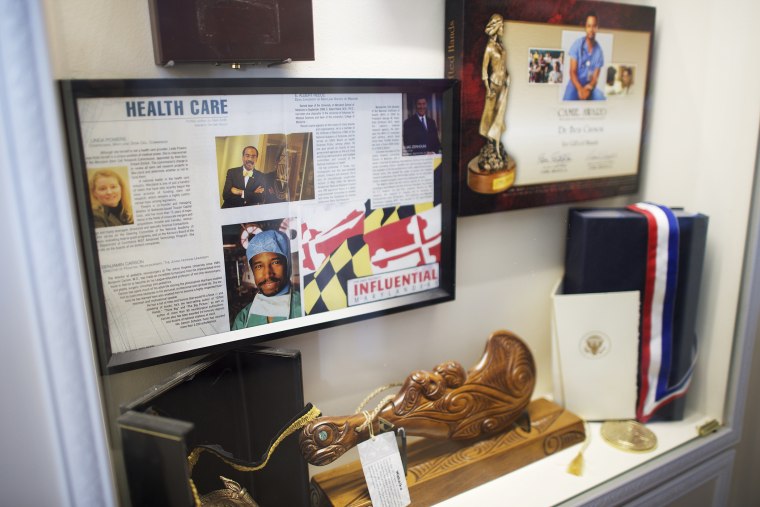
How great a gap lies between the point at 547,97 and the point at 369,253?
416 mm

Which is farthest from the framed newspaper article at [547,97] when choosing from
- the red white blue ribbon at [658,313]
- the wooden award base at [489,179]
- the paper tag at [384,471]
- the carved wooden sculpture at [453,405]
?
the paper tag at [384,471]

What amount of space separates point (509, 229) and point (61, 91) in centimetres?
72

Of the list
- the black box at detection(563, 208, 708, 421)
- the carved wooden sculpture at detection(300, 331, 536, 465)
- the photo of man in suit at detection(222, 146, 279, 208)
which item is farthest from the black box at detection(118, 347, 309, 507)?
the black box at detection(563, 208, 708, 421)

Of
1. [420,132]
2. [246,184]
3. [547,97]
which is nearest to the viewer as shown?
[246,184]

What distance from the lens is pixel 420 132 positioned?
816 millimetres

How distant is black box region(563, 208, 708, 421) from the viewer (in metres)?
0.96

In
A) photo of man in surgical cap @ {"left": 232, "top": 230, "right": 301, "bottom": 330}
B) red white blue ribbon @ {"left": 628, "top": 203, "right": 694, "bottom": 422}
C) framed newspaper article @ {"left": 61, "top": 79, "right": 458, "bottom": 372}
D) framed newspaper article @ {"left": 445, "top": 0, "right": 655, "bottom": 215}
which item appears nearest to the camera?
framed newspaper article @ {"left": 61, "top": 79, "right": 458, "bottom": 372}

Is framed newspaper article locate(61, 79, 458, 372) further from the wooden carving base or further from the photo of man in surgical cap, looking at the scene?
the wooden carving base

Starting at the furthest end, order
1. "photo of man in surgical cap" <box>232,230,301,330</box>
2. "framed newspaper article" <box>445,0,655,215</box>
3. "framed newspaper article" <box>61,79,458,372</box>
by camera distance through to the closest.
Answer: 1. "framed newspaper article" <box>445,0,655,215</box>
2. "photo of man in surgical cap" <box>232,230,301,330</box>
3. "framed newspaper article" <box>61,79,458,372</box>

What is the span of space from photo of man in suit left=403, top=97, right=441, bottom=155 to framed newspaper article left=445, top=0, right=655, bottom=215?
0.20 ft

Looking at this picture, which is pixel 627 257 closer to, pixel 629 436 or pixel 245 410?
pixel 629 436

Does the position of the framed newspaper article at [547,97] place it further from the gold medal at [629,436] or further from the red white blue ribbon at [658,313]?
the gold medal at [629,436]

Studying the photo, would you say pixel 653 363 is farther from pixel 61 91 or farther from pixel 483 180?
pixel 61 91

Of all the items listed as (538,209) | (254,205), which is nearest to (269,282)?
(254,205)
